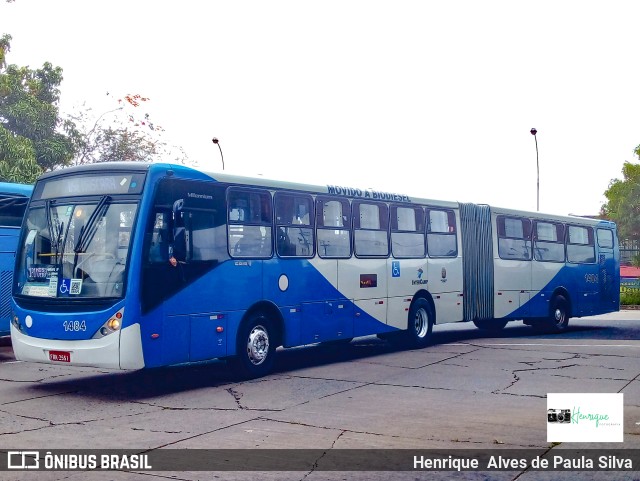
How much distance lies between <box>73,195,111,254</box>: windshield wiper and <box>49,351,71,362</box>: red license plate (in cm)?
129

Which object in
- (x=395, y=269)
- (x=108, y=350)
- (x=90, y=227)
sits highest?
(x=90, y=227)

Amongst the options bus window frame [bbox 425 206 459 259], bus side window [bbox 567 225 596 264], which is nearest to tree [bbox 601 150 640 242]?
bus side window [bbox 567 225 596 264]

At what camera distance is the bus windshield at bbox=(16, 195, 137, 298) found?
11.2m

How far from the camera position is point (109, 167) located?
38.3ft

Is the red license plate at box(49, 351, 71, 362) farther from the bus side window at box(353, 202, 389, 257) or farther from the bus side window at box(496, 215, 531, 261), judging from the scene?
the bus side window at box(496, 215, 531, 261)

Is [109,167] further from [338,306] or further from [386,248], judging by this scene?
[386,248]

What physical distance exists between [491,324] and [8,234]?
40.4 feet

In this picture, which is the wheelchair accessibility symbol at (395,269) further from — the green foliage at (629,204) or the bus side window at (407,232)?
the green foliage at (629,204)

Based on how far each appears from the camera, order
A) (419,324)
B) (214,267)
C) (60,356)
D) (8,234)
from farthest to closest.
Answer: (419,324) → (8,234) → (214,267) → (60,356)

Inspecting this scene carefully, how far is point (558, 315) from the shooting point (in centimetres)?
2281

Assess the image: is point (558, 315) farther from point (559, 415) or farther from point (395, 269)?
point (559, 415)

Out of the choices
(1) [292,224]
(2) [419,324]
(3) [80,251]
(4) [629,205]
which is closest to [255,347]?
(1) [292,224]

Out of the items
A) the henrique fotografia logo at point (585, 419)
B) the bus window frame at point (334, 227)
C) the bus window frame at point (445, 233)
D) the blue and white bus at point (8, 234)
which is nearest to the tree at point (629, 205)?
the bus window frame at point (445, 233)

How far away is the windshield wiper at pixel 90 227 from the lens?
37.2ft
